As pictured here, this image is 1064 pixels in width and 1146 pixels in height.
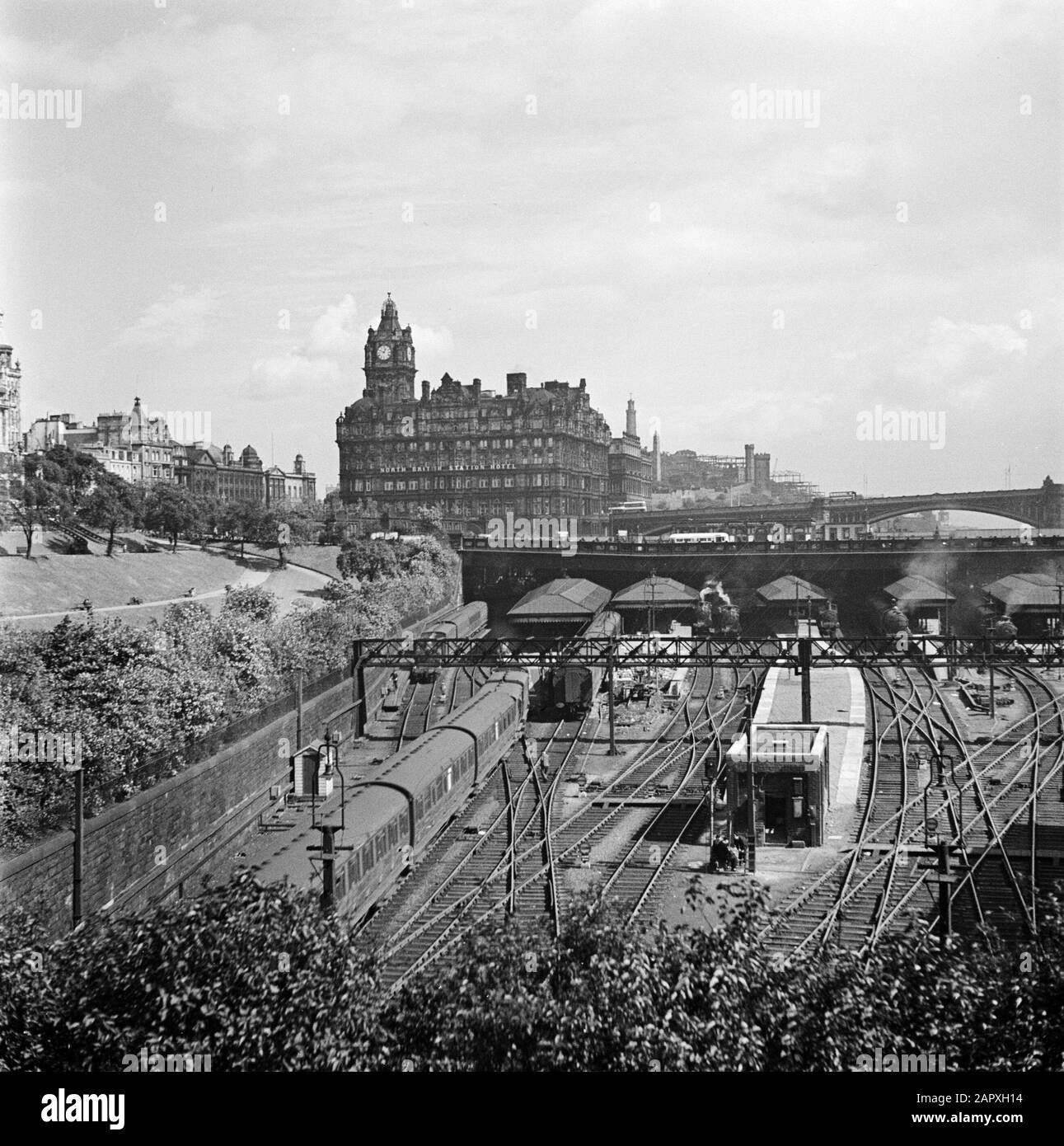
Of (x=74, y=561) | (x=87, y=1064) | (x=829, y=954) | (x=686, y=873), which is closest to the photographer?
(x=87, y=1064)

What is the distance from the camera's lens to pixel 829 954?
1261cm

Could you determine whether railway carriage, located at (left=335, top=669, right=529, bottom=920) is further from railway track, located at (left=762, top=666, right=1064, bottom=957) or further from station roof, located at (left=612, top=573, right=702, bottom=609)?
station roof, located at (left=612, top=573, right=702, bottom=609)

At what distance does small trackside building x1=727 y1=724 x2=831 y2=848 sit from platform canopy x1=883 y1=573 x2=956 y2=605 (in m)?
34.0

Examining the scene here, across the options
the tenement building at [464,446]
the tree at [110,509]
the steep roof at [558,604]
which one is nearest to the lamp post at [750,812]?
the steep roof at [558,604]

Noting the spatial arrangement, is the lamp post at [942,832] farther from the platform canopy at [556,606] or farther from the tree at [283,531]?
the tree at [283,531]

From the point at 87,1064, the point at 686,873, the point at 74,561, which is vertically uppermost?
the point at 74,561

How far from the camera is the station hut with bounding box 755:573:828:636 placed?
189 feet

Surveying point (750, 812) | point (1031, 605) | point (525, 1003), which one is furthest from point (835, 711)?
point (525, 1003)

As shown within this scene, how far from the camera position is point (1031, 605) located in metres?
51.6

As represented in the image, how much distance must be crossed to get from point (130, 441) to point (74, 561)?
7176cm

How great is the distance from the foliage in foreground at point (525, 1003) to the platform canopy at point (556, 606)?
42976mm

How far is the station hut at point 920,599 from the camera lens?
57.2 m
